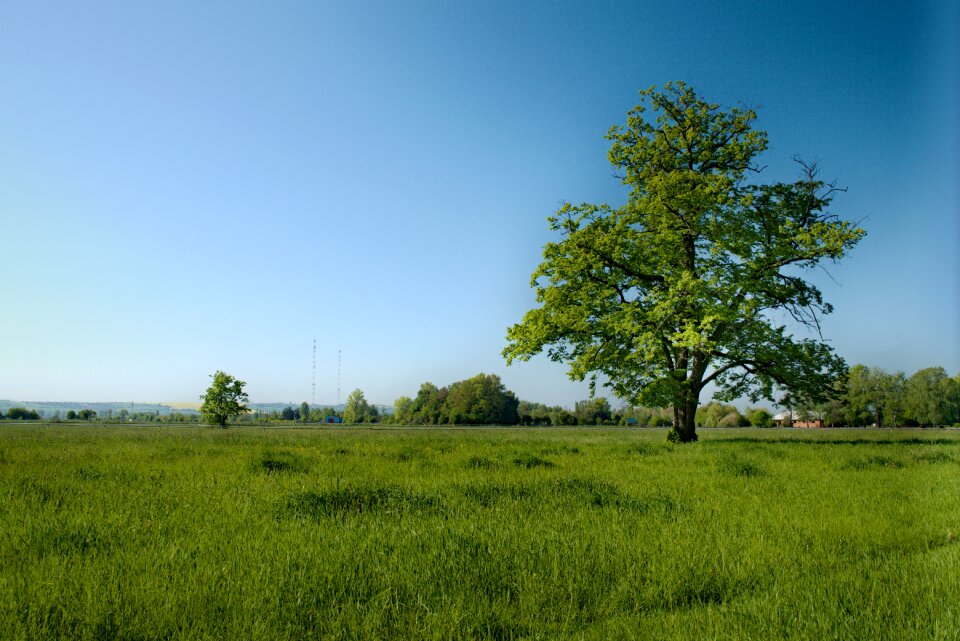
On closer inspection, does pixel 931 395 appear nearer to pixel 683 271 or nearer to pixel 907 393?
pixel 907 393

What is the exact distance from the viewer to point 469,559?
4246mm

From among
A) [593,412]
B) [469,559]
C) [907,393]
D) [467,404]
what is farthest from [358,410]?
[469,559]

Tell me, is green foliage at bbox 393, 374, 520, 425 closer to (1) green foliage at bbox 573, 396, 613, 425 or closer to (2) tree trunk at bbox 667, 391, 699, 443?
(1) green foliage at bbox 573, 396, 613, 425

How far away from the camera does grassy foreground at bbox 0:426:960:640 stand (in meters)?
3.23

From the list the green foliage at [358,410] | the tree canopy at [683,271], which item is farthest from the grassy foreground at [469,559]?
the green foliage at [358,410]

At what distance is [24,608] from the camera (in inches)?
131

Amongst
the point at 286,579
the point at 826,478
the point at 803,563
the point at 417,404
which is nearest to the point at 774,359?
the point at 826,478

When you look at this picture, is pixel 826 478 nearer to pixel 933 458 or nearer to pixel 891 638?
pixel 933 458

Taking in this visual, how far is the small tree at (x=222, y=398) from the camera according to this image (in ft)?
187

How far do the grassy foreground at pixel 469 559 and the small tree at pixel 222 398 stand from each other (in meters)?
53.5

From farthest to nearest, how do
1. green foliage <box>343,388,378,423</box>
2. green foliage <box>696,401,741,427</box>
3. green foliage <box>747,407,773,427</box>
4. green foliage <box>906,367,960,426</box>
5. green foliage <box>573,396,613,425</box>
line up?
green foliage <box>343,388,378,423</box>, green foliage <box>573,396,613,425</box>, green foliage <box>696,401,741,427</box>, green foliage <box>747,407,773,427</box>, green foliage <box>906,367,960,426</box>

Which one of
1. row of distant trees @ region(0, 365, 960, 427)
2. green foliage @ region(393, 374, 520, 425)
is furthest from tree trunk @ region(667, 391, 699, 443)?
green foliage @ region(393, 374, 520, 425)

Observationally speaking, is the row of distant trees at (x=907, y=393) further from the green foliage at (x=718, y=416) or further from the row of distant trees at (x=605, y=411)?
the green foliage at (x=718, y=416)

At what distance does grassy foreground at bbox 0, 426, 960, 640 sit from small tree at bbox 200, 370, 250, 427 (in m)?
53.5
